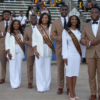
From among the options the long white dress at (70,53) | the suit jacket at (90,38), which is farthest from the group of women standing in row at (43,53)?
the suit jacket at (90,38)

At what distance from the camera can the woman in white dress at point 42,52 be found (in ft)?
15.7

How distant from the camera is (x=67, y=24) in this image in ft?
14.3

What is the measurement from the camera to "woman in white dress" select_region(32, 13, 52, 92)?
4787mm

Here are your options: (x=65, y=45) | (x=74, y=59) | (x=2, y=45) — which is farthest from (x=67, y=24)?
(x=2, y=45)

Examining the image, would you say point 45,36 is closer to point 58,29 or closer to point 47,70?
point 58,29

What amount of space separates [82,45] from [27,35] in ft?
5.21

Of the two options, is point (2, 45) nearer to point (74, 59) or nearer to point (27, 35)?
point (27, 35)

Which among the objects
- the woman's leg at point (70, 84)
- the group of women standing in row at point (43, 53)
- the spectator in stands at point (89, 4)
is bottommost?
the woman's leg at point (70, 84)

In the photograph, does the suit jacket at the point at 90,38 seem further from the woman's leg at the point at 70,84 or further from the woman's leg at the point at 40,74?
the woman's leg at the point at 40,74

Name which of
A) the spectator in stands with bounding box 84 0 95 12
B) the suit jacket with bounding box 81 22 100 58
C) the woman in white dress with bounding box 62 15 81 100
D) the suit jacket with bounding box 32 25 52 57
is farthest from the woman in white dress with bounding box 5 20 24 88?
the spectator in stands with bounding box 84 0 95 12

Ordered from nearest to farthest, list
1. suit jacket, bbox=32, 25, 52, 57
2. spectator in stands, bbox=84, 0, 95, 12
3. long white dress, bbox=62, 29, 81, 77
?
long white dress, bbox=62, 29, 81, 77
suit jacket, bbox=32, 25, 52, 57
spectator in stands, bbox=84, 0, 95, 12

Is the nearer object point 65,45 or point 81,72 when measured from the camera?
point 65,45

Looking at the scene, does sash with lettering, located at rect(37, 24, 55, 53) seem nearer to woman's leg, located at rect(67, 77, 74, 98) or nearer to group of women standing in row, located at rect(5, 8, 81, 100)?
group of women standing in row, located at rect(5, 8, 81, 100)

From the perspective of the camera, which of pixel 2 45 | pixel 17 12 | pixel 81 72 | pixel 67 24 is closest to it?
pixel 67 24
